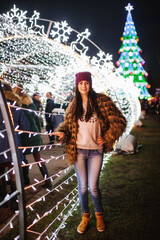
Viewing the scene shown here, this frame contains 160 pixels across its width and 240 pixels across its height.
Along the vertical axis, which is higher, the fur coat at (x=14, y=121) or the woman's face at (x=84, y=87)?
the woman's face at (x=84, y=87)

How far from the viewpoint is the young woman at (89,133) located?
9.05 feet

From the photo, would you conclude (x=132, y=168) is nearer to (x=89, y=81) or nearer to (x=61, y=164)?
(x=61, y=164)

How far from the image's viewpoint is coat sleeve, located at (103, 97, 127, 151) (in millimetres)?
2785

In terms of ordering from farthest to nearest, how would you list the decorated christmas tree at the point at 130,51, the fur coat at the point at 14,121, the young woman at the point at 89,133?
the decorated christmas tree at the point at 130,51 < the fur coat at the point at 14,121 < the young woman at the point at 89,133

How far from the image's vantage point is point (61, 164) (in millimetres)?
6051

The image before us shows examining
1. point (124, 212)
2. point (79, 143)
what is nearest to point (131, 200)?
point (124, 212)

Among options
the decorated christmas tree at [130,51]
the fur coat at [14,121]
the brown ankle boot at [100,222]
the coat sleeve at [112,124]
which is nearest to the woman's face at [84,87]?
the coat sleeve at [112,124]

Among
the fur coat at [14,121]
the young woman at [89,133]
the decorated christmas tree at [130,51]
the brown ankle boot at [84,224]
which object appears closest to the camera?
the young woman at [89,133]

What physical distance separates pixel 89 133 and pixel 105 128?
0.77 ft

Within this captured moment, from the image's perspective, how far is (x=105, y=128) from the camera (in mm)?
2832

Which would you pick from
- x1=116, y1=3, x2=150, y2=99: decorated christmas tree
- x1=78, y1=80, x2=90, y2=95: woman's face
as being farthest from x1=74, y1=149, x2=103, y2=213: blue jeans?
x1=116, y1=3, x2=150, y2=99: decorated christmas tree

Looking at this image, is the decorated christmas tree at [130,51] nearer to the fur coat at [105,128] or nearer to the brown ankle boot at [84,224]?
the fur coat at [105,128]

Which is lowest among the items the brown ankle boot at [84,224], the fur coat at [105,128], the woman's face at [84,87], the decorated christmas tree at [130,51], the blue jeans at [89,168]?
the brown ankle boot at [84,224]

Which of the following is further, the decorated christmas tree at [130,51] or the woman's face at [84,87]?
the decorated christmas tree at [130,51]
